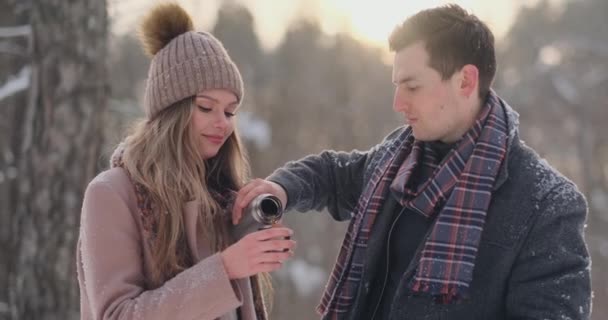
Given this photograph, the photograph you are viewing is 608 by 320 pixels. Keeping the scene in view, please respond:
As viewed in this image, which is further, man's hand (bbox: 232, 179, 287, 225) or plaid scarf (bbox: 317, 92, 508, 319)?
man's hand (bbox: 232, 179, 287, 225)

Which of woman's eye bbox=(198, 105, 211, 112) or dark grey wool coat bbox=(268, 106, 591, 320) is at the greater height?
woman's eye bbox=(198, 105, 211, 112)

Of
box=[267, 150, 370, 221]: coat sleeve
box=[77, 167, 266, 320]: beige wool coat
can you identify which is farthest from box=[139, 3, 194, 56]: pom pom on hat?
box=[267, 150, 370, 221]: coat sleeve

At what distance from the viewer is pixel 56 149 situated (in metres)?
2.99

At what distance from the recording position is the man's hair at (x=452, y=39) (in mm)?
1887

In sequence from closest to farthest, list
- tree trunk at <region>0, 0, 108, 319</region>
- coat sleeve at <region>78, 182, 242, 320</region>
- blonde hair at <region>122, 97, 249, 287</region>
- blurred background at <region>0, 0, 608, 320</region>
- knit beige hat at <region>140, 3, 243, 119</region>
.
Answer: coat sleeve at <region>78, 182, 242, 320</region> < blonde hair at <region>122, 97, 249, 287</region> < knit beige hat at <region>140, 3, 243, 119</region> < tree trunk at <region>0, 0, 108, 319</region> < blurred background at <region>0, 0, 608, 320</region>

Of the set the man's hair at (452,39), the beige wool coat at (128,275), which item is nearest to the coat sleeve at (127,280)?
the beige wool coat at (128,275)

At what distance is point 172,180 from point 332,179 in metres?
0.71

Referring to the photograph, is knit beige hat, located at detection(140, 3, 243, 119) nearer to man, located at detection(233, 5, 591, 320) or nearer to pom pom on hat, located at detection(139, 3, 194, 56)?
pom pom on hat, located at detection(139, 3, 194, 56)

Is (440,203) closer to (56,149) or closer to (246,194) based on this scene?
(246,194)

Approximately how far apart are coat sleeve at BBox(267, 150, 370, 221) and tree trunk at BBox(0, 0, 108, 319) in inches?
49.2

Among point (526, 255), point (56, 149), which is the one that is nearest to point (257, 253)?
point (526, 255)

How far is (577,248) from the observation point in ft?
5.34

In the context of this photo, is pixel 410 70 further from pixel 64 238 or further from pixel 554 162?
pixel 554 162

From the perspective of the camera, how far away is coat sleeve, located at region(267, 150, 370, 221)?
2.22 metres
